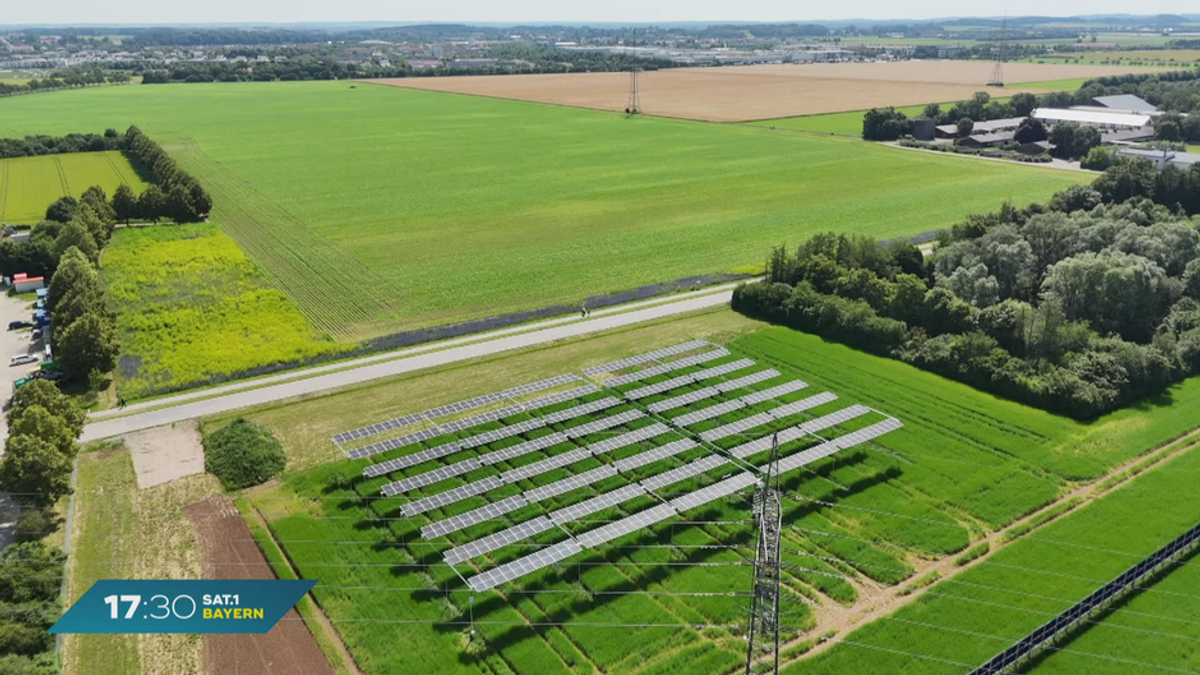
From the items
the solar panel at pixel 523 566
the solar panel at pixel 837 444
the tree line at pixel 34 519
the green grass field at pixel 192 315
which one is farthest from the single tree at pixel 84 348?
the solar panel at pixel 837 444

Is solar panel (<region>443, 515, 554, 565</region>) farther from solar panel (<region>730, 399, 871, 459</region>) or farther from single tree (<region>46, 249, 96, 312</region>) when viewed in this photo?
single tree (<region>46, 249, 96, 312</region>)

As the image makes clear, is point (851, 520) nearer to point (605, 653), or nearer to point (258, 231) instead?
point (605, 653)

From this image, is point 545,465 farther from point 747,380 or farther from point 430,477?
point 747,380

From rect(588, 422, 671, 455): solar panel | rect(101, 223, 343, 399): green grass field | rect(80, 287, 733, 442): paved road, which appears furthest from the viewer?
rect(101, 223, 343, 399): green grass field

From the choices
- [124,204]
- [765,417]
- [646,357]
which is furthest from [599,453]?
[124,204]

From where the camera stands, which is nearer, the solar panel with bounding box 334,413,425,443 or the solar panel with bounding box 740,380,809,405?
the solar panel with bounding box 334,413,425,443

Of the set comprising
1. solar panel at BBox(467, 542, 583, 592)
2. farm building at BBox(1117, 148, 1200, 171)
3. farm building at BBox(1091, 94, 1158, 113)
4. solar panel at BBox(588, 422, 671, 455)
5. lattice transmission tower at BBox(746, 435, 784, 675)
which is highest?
farm building at BBox(1091, 94, 1158, 113)

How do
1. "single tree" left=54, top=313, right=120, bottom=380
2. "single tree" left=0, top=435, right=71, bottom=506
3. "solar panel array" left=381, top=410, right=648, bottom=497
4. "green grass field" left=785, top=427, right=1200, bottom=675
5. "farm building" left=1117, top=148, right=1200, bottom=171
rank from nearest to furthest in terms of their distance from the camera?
"green grass field" left=785, top=427, right=1200, bottom=675, "single tree" left=0, top=435, right=71, bottom=506, "solar panel array" left=381, top=410, right=648, bottom=497, "single tree" left=54, top=313, right=120, bottom=380, "farm building" left=1117, top=148, right=1200, bottom=171

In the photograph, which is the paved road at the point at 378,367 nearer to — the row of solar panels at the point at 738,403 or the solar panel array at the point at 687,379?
the solar panel array at the point at 687,379

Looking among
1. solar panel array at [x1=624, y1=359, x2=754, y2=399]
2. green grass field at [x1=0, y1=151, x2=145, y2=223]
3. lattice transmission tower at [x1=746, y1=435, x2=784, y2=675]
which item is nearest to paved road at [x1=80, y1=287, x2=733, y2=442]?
solar panel array at [x1=624, y1=359, x2=754, y2=399]
